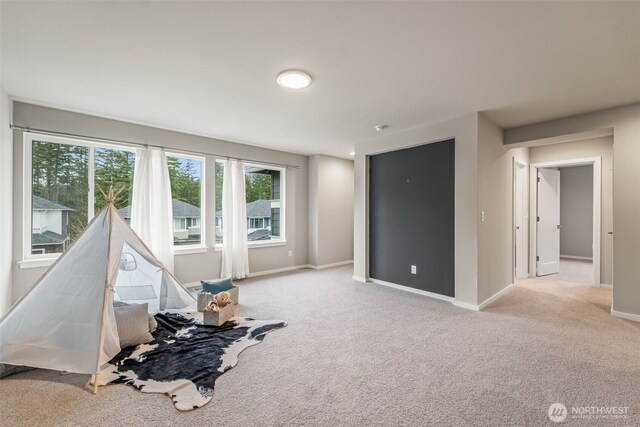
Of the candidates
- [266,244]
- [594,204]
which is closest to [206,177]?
[266,244]

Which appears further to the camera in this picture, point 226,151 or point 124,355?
point 226,151

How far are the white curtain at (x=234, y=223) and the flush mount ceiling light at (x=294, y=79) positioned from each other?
2652mm

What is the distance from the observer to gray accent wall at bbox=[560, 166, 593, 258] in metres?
7.16

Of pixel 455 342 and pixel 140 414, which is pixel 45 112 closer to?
pixel 140 414

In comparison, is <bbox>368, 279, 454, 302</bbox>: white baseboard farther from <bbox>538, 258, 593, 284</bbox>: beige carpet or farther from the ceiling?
<bbox>538, 258, 593, 284</bbox>: beige carpet

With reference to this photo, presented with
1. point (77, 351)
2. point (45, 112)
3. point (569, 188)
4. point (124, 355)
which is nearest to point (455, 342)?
point (124, 355)

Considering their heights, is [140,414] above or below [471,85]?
below

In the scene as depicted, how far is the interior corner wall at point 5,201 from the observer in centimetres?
298

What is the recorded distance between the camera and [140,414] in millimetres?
1802

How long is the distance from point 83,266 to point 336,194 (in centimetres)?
483
